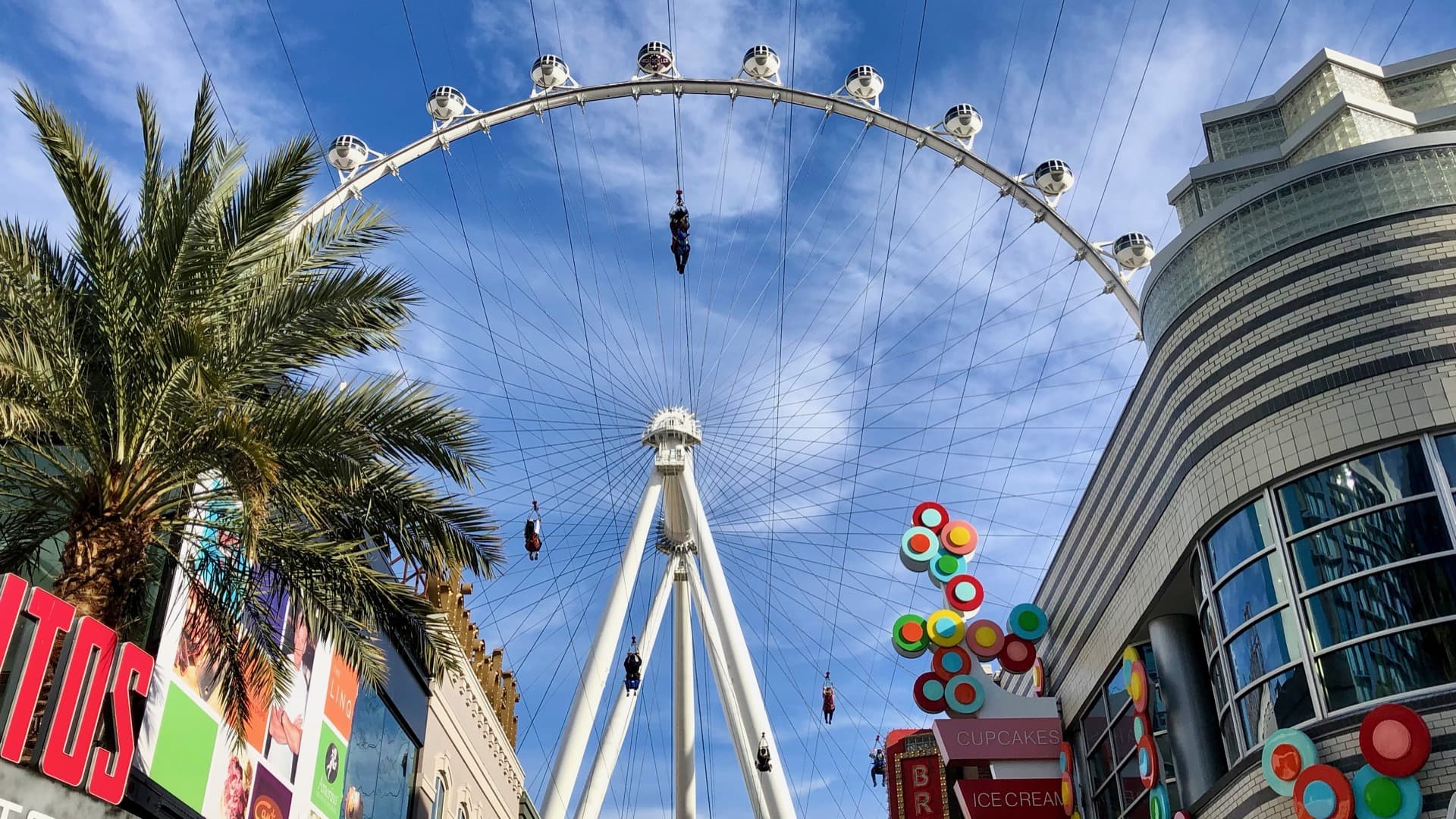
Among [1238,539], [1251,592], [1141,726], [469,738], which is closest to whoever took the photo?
[1251,592]

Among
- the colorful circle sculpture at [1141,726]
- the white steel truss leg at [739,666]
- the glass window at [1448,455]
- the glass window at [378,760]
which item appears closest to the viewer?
the glass window at [1448,455]

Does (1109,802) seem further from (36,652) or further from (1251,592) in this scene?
(36,652)

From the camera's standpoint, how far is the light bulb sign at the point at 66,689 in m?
13.3

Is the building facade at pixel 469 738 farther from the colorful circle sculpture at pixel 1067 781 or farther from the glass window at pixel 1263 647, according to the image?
the glass window at pixel 1263 647

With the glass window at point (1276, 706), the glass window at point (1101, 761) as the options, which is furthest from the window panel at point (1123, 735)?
the glass window at point (1276, 706)

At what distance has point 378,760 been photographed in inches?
950

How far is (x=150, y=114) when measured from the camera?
15.7m

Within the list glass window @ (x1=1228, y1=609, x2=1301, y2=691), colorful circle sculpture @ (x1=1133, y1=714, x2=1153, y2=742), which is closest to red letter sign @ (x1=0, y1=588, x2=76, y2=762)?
glass window @ (x1=1228, y1=609, x2=1301, y2=691)

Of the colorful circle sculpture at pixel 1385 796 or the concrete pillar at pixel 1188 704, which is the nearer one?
the colorful circle sculpture at pixel 1385 796

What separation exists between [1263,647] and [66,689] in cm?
1517

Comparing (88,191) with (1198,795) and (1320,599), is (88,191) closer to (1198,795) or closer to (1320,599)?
(1320,599)

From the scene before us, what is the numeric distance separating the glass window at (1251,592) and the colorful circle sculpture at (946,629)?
894cm

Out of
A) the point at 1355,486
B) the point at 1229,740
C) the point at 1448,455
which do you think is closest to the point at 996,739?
the point at 1229,740

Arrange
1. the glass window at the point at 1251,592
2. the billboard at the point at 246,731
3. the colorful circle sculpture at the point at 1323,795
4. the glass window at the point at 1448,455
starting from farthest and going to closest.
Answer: the glass window at the point at 1251,592
the glass window at the point at 1448,455
the billboard at the point at 246,731
the colorful circle sculpture at the point at 1323,795
